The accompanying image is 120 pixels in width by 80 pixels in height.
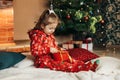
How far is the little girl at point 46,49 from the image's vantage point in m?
2.41

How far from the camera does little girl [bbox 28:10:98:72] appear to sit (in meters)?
2.41

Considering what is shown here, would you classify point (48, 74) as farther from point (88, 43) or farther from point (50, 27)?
point (88, 43)

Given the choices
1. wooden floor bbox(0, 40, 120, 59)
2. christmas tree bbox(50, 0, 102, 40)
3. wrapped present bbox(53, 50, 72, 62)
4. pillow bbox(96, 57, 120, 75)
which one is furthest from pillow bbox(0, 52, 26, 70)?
christmas tree bbox(50, 0, 102, 40)

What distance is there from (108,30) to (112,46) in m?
0.38

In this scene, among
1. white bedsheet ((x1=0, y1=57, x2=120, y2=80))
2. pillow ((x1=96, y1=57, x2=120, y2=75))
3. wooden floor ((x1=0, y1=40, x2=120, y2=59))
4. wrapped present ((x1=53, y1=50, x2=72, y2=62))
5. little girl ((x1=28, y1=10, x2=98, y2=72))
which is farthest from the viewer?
wooden floor ((x1=0, y1=40, x2=120, y2=59))

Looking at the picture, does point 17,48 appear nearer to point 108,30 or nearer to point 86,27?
point 86,27

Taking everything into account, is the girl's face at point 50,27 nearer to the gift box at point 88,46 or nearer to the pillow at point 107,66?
the pillow at point 107,66

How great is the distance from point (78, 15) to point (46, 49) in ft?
6.51

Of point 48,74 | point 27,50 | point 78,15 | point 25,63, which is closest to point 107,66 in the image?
point 48,74

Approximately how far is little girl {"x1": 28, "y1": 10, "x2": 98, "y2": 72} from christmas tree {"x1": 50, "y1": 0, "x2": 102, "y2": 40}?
74.6 inches

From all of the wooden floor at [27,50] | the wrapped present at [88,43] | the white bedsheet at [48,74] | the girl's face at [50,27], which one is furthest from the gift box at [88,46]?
the white bedsheet at [48,74]

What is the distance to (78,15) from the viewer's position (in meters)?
Result: 4.35

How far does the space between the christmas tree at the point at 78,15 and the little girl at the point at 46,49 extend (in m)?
1.89

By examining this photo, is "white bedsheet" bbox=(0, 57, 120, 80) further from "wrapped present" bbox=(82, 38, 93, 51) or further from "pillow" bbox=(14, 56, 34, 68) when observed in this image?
"wrapped present" bbox=(82, 38, 93, 51)
